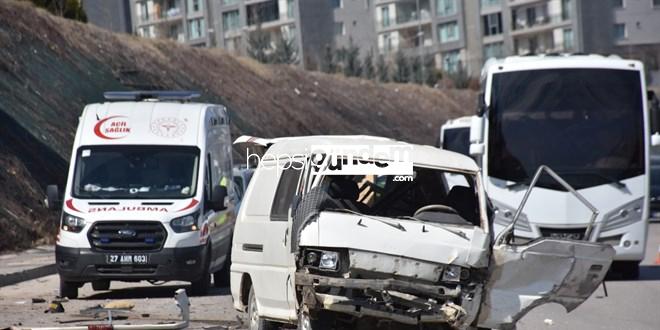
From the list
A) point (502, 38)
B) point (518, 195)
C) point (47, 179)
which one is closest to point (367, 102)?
point (502, 38)

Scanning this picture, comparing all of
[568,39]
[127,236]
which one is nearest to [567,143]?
[127,236]

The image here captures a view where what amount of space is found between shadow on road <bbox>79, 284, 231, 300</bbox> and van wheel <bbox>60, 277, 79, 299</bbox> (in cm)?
27

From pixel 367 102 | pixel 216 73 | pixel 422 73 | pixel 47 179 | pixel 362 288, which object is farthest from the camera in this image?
pixel 422 73

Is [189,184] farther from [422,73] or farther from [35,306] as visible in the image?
[422,73]

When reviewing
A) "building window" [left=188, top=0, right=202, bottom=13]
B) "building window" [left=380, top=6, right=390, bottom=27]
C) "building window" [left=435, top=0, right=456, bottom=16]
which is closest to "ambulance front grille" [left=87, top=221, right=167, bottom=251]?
"building window" [left=188, top=0, right=202, bottom=13]

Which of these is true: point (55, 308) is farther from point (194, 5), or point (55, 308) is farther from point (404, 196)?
point (194, 5)

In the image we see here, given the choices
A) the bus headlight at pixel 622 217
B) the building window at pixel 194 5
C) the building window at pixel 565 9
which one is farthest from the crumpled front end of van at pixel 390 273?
the building window at pixel 565 9

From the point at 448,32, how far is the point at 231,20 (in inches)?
1031

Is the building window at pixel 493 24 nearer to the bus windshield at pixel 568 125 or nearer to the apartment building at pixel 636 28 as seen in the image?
the apartment building at pixel 636 28

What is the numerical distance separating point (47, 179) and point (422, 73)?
194 feet

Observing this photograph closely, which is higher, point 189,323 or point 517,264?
point 517,264

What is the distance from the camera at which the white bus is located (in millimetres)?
18688

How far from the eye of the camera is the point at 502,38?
9125cm

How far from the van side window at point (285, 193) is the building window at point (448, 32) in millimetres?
81120
